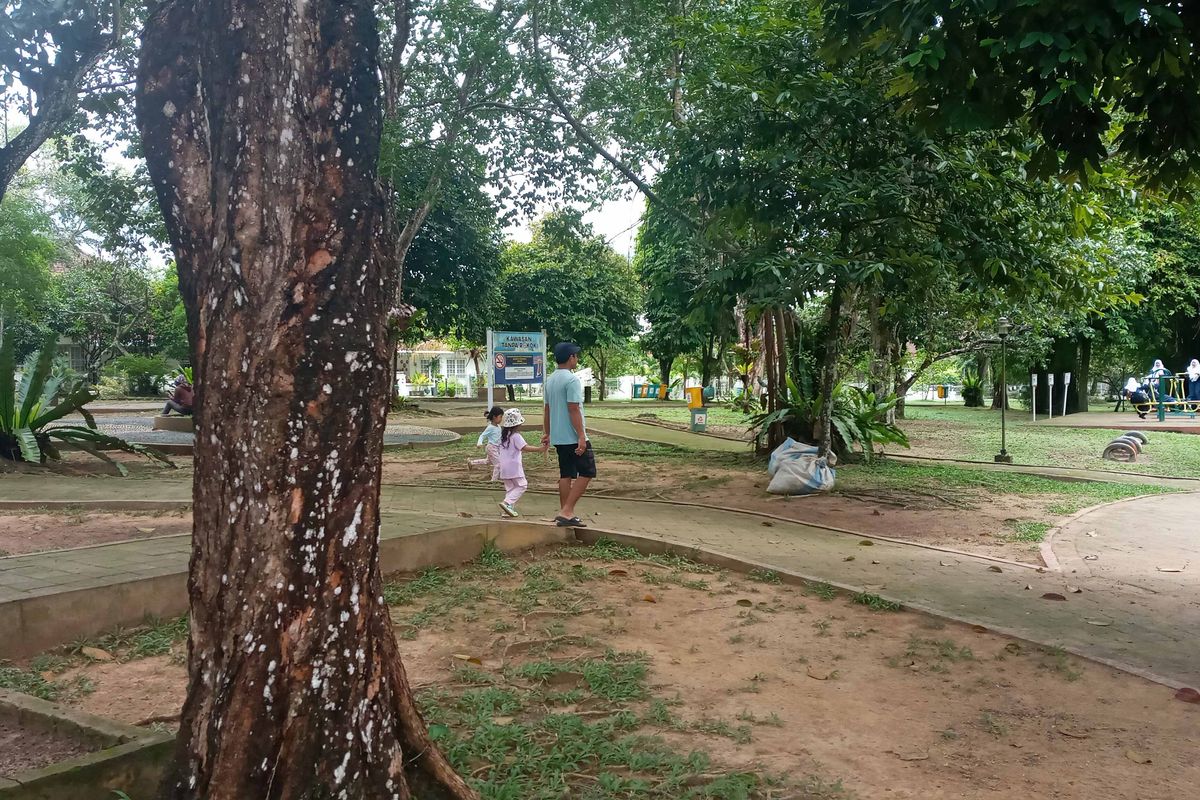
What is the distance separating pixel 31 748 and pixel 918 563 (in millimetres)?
6193

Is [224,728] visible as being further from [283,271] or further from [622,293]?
[622,293]

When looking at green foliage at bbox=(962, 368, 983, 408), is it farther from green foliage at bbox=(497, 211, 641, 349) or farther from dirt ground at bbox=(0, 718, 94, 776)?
dirt ground at bbox=(0, 718, 94, 776)

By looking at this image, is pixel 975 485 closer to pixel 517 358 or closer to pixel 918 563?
pixel 918 563

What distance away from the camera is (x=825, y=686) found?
175 inches

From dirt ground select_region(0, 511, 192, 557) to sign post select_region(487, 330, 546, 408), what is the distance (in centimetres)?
723

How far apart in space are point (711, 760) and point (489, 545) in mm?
3749

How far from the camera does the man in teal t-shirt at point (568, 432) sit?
25.1ft

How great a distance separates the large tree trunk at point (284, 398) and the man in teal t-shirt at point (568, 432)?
4961 mm

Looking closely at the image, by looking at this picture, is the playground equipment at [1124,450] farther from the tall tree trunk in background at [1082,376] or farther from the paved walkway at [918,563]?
the tall tree trunk in background at [1082,376]

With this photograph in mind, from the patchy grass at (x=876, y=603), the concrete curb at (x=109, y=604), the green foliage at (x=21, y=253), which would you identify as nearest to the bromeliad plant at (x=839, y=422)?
the patchy grass at (x=876, y=603)

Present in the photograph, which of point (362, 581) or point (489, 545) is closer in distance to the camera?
point (362, 581)

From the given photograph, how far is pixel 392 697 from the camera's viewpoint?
2.88 meters

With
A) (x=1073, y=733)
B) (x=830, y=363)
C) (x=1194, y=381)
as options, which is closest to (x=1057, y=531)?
(x=830, y=363)

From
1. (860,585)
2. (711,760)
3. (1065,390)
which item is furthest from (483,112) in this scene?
(1065,390)
